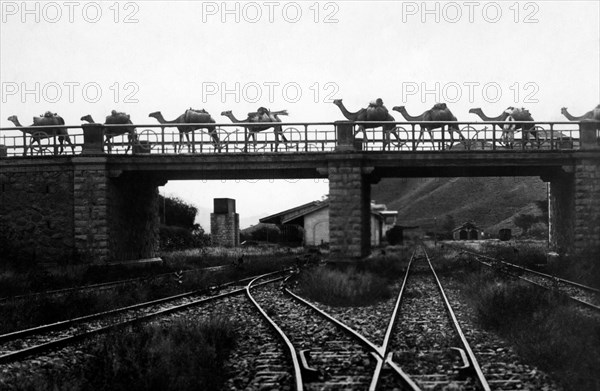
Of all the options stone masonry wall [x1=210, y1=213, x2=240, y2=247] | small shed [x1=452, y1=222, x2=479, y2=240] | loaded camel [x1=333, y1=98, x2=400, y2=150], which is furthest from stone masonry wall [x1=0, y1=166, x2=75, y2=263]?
small shed [x1=452, y1=222, x2=479, y2=240]

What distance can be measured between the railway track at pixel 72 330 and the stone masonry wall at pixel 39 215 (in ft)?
32.9

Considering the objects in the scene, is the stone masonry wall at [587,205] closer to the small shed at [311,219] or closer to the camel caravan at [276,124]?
the camel caravan at [276,124]

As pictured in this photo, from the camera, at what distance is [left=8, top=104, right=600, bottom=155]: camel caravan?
22922 millimetres

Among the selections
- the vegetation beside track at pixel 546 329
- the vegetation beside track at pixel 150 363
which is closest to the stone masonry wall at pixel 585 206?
the vegetation beside track at pixel 546 329

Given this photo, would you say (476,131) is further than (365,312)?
Yes

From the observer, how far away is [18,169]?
75.2 feet

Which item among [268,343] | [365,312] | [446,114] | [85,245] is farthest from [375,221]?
[268,343]

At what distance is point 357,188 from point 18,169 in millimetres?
11771

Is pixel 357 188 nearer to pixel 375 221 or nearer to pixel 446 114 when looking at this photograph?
pixel 446 114

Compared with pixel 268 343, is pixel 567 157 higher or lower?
higher

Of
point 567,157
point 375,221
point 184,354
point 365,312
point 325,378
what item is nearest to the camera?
point 325,378

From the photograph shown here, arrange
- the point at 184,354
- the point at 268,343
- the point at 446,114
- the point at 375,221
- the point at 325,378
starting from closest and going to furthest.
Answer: the point at 325,378 < the point at 184,354 < the point at 268,343 < the point at 446,114 < the point at 375,221

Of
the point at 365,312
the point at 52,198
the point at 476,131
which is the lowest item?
the point at 365,312

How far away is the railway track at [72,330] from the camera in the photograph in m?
8.63
